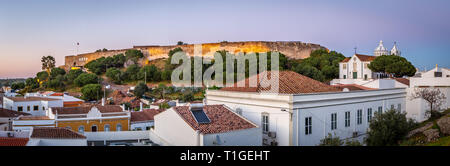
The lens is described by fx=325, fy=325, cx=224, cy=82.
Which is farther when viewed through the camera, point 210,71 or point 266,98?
point 210,71

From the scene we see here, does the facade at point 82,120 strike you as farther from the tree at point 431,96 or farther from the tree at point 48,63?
the tree at point 48,63

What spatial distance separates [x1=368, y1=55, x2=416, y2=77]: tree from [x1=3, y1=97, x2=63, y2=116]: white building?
28.2 m

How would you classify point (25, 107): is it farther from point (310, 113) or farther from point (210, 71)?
point (310, 113)

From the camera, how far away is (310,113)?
A: 12.1m

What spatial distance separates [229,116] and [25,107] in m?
21.5

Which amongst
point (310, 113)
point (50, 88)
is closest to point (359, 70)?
point (310, 113)

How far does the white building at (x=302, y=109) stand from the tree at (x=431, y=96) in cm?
291

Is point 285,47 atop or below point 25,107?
atop

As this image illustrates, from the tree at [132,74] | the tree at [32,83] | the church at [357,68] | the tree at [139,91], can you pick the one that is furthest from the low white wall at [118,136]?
the tree at [32,83]

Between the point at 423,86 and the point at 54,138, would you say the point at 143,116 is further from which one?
the point at 423,86

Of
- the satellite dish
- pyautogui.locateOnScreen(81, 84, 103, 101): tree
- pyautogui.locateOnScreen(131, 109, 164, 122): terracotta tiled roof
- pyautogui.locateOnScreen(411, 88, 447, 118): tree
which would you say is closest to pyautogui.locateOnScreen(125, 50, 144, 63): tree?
pyautogui.locateOnScreen(81, 84, 103, 101): tree

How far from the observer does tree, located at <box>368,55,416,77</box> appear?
28.9 m

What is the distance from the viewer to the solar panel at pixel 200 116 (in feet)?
36.6
